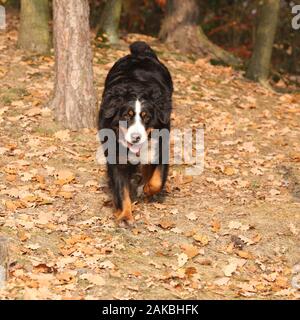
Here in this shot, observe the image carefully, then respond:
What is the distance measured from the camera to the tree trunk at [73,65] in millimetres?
9062

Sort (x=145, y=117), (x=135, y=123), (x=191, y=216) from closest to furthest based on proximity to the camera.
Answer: (x=135, y=123)
(x=145, y=117)
(x=191, y=216)

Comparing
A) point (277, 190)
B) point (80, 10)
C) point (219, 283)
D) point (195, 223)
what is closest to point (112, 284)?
point (219, 283)

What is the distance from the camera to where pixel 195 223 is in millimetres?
7156

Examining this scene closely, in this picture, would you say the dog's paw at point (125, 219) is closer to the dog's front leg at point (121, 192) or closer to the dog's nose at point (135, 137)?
the dog's front leg at point (121, 192)

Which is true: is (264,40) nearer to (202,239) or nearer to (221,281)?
(202,239)

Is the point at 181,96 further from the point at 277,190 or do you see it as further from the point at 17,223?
the point at 17,223

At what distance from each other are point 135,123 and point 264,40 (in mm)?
7688

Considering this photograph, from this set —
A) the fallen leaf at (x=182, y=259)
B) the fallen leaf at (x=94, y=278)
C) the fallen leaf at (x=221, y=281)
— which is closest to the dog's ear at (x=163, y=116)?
the fallen leaf at (x=182, y=259)

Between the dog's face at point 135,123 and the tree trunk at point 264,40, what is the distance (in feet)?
24.1

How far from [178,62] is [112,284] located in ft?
27.4

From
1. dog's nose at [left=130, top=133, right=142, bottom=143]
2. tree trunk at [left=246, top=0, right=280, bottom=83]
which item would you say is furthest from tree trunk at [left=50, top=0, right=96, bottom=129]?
tree trunk at [left=246, top=0, right=280, bottom=83]

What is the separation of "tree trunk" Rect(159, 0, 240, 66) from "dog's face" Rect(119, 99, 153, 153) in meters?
7.82

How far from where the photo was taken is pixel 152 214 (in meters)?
7.29

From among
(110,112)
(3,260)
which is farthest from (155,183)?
(3,260)
